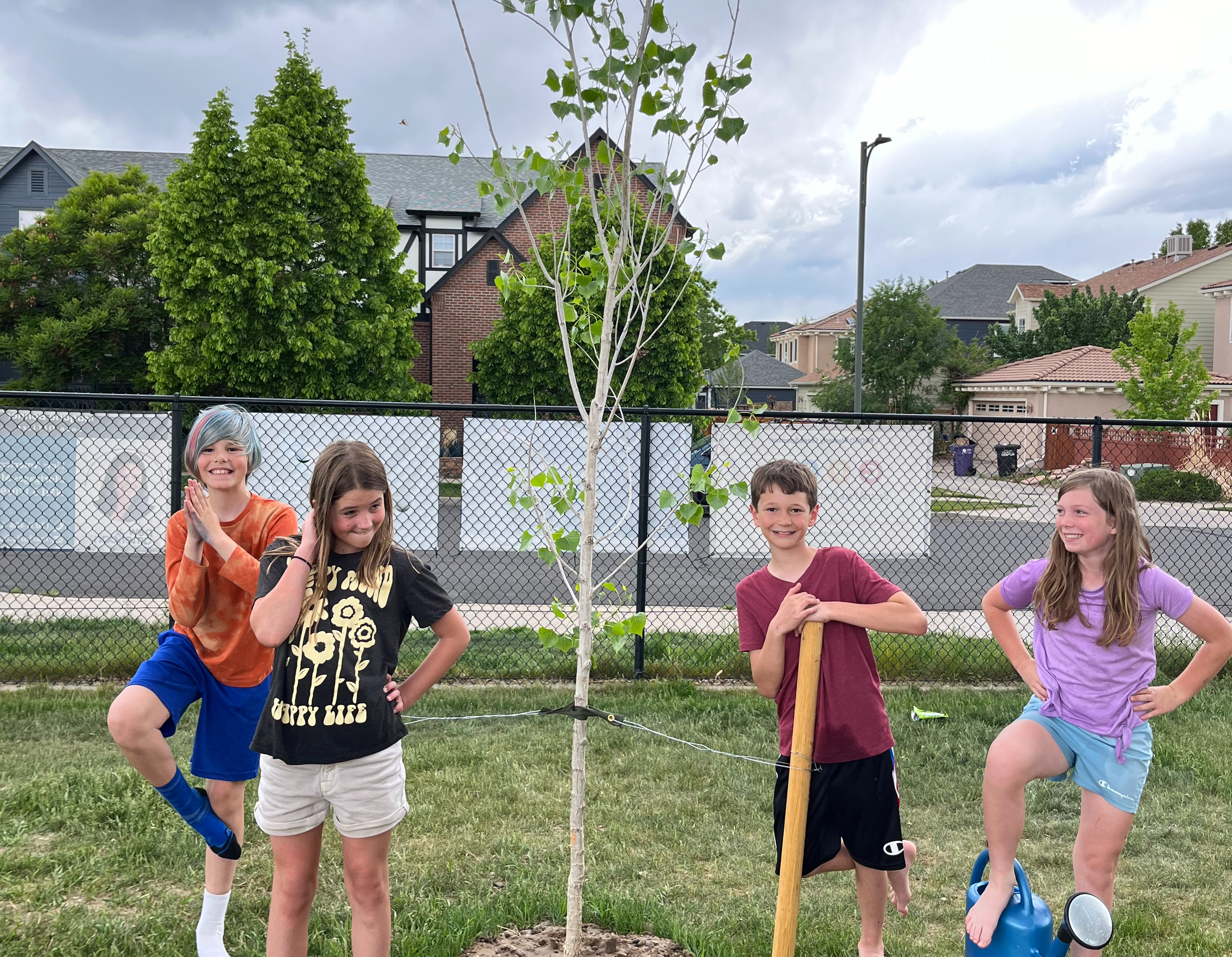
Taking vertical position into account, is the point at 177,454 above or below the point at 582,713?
above

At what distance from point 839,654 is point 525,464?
4.85 m

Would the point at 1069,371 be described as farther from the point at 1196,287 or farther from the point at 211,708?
the point at 211,708

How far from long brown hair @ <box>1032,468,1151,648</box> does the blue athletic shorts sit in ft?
8.15

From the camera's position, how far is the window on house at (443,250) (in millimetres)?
31172

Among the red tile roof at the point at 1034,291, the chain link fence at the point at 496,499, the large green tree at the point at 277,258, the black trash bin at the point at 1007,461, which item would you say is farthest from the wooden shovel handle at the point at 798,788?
the red tile roof at the point at 1034,291

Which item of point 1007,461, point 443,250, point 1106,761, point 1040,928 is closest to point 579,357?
point 443,250

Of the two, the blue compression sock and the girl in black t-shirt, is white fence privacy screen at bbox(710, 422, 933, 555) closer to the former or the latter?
the blue compression sock

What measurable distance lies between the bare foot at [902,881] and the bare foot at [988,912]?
0.22 metres

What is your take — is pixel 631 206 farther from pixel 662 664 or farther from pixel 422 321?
pixel 422 321

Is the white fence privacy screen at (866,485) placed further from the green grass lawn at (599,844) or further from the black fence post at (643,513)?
the green grass lawn at (599,844)

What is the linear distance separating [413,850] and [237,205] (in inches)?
787

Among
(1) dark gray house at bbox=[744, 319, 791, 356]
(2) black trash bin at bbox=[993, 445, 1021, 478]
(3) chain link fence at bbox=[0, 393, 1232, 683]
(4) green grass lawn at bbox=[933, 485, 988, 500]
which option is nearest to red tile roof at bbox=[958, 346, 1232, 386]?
(2) black trash bin at bbox=[993, 445, 1021, 478]

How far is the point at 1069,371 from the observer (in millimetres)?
34312

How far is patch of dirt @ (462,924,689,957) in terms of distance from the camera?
9.39ft
